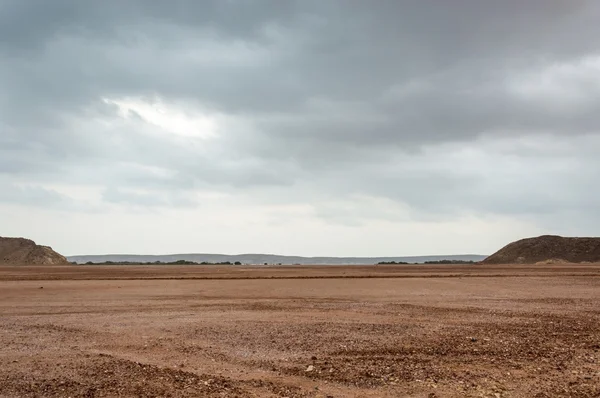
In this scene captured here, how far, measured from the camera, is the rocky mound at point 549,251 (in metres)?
121

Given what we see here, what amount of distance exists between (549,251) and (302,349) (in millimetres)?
131629

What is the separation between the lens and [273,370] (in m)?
11.3

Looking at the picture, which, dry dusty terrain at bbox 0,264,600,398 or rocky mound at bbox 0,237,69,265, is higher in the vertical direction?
rocky mound at bbox 0,237,69,265

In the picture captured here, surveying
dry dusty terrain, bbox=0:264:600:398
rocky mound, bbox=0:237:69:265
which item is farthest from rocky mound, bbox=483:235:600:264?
rocky mound, bbox=0:237:69:265

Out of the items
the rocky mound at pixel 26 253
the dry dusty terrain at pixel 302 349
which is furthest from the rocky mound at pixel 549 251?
the rocky mound at pixel 26 253

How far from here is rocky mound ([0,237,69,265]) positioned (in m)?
121

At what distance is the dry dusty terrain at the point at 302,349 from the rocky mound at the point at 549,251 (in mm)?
109356

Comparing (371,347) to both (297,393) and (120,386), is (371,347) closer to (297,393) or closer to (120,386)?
(297,393)

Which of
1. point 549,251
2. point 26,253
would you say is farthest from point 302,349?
point 549,251

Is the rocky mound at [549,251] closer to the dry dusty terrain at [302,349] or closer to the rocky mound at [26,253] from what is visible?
the dry dusty terrain at [302,349]

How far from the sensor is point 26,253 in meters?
125

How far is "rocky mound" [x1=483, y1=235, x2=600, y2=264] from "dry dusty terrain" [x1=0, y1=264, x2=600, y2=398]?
359 feet

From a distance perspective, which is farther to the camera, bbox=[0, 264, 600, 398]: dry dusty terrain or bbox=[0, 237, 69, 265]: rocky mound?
bbox=[0, 237, 69, 265]: rocky mound

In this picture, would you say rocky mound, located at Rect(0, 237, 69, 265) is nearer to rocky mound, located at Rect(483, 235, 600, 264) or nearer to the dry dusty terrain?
the dry dusty terrain
